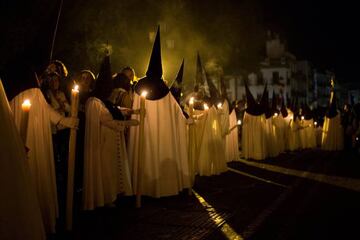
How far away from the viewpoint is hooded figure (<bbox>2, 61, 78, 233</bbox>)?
16.7 ft

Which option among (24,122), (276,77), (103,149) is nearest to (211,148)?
(103,149)

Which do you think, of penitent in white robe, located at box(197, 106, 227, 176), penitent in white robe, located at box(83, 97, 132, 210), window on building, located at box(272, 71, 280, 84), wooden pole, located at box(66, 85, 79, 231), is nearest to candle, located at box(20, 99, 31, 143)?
wooden pole, located at box(66, 85, 79, 231)

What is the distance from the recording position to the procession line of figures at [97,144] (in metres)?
3.12

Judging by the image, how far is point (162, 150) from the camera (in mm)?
7684

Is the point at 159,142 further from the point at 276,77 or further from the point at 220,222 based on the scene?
the point at 276,77

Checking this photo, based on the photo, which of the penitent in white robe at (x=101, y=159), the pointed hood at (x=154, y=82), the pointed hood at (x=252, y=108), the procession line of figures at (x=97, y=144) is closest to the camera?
the procession line of figures at (x=97, y=144)

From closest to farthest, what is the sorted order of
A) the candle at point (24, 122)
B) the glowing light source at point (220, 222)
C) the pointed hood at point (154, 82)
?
the candle at point (24, 122)
the glowing light source at point (220, 222)
the pointed hood at point (154, 82)

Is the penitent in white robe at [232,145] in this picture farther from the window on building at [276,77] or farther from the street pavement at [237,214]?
the window on building at [276,77]

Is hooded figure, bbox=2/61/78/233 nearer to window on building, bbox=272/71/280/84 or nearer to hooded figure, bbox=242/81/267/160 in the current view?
hooded figure, bbox=242/81/267/160

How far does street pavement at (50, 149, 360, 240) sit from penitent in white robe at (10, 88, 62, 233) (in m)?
0.42

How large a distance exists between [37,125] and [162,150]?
287 cm

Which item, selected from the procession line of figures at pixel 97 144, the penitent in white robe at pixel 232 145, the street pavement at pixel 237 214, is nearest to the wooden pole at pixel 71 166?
the procession line of figures at pixel 97 144

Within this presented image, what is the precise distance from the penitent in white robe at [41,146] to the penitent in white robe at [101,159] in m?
0.78

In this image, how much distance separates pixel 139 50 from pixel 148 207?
1377cm
